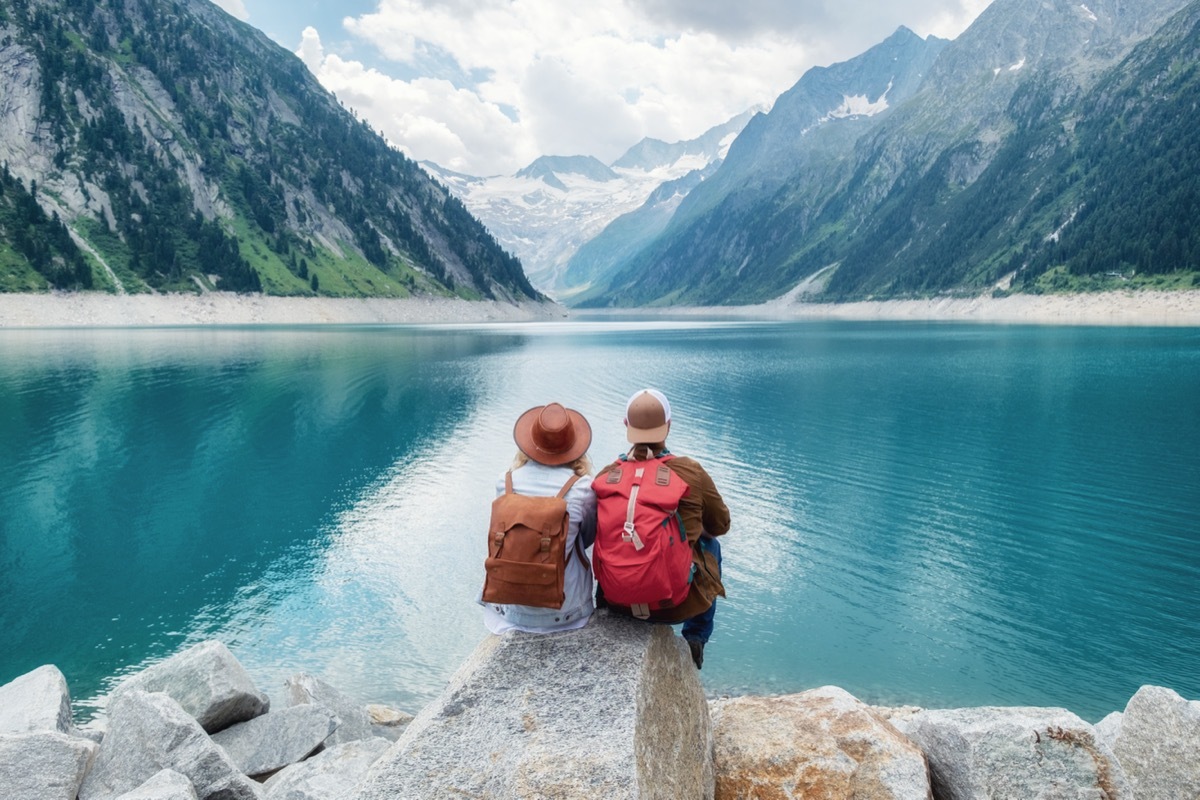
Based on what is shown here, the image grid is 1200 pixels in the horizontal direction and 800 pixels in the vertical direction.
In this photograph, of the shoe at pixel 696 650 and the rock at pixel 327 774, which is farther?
the rock at pixel 327 774

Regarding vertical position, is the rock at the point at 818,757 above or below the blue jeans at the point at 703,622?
below

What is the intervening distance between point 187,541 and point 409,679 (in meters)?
12.3

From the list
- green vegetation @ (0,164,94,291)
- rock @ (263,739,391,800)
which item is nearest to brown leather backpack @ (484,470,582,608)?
rock @ (263,739,391,800)

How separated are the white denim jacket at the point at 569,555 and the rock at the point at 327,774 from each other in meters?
2.67

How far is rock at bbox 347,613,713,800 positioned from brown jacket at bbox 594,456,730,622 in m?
0.31

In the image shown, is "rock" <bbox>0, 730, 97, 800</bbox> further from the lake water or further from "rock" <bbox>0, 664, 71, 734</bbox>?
the lake water

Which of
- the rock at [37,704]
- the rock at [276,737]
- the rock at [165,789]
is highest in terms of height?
the rock at [165,789]

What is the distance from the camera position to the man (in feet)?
21.0

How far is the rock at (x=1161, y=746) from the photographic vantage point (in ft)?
21.6

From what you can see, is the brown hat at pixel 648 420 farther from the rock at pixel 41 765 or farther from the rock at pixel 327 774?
the rock at pixel 41 765

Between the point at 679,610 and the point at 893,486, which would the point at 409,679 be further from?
the point at 893,486

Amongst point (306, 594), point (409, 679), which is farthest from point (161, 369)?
point (409, 679)

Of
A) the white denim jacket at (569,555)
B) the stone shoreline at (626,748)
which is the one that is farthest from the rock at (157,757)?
the white denim jacket at (569,555)

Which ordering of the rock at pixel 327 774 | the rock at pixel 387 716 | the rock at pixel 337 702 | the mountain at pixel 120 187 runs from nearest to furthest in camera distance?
the rock at pixel 327 774 → the rock at pixel 337 702 → the rock at pixel 387 716 → the mountain at pixel 120 187
